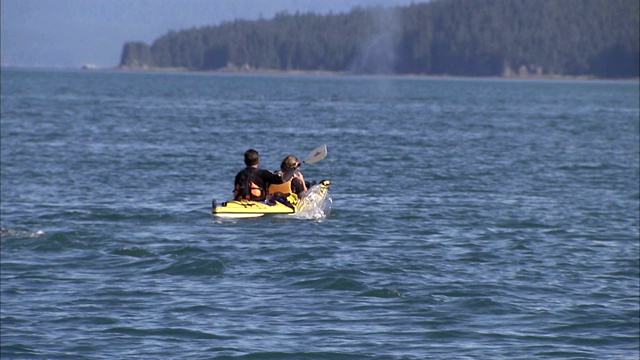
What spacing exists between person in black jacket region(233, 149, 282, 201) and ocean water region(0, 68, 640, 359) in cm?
94

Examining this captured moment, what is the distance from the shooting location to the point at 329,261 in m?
21.4

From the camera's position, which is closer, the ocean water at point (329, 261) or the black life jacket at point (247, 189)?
the ocean water at point (329, 261)

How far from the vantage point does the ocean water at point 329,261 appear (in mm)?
Answer: 16219

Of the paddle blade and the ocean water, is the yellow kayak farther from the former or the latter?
the paddle blade

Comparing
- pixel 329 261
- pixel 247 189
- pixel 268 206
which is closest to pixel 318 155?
pixel 268 206

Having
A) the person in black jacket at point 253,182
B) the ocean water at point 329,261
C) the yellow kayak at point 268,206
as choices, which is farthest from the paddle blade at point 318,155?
the person in black jacket at point 253,182

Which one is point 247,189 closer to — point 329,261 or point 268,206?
point 268,206

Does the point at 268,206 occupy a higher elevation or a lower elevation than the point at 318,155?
lower

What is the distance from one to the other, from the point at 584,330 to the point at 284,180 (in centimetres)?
779

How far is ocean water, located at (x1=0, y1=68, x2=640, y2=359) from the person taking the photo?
53.2ft

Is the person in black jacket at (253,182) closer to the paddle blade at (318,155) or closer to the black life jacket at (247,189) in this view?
the black life jacket at (247,189)

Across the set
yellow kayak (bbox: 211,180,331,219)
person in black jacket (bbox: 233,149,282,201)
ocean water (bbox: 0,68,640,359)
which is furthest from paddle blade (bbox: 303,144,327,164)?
person in black jacket (bbox: 233,149,282,201)

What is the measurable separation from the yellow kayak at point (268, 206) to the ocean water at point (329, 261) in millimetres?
513

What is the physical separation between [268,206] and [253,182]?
80cm
